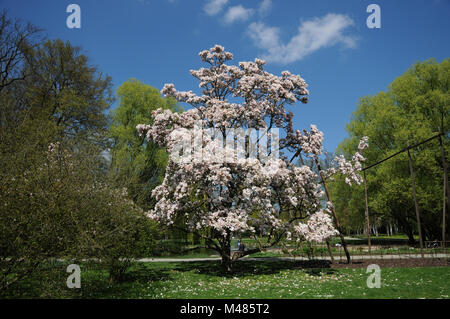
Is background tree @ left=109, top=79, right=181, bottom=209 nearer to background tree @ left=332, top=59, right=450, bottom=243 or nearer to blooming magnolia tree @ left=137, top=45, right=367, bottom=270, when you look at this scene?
blooming magnolia tree @ left=137, top=45, right=367, bottom=270

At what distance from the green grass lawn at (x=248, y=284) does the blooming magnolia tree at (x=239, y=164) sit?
1794 millimetres

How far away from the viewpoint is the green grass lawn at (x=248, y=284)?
874 centimetres

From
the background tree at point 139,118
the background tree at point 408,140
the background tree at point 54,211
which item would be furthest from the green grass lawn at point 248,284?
the background tree at point 139,118

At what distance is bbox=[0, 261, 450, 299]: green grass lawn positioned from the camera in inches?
344

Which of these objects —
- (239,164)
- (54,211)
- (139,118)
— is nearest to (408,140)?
(239,164)

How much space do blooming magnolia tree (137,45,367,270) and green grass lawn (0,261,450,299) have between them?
1.79m

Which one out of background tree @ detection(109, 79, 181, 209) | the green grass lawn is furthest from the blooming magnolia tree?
background tree @ detection(109, 79, 181, 209)

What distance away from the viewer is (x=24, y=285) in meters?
→ 8.95

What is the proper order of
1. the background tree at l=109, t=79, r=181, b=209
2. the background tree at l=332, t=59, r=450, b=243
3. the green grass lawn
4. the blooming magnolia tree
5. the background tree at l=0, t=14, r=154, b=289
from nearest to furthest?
the background tree at l=0, t=14, r=154, b=289 < the green grass lawn < the blooming magnolia tree < the background tree at l=332, t=59, r=450, b=243 < the background tree at l=109, t=79, r=181, b=209

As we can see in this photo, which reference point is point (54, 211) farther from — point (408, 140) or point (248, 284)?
point (408, 140)

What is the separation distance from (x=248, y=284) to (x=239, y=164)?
4.77m

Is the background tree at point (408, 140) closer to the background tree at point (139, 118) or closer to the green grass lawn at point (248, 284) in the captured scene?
the green grass lawn at point (248, 284)

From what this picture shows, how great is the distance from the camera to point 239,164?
41.2 ft
